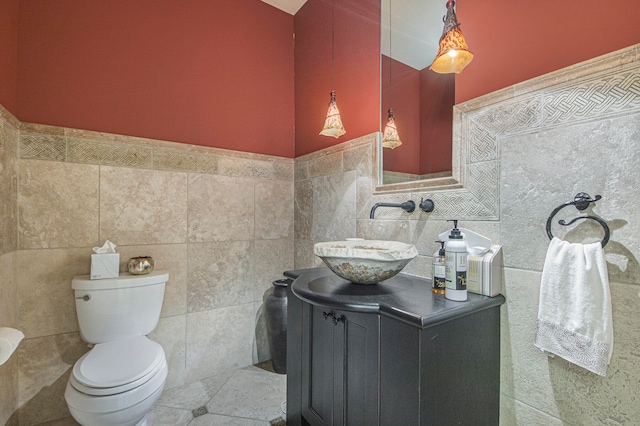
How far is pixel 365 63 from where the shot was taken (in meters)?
1.73

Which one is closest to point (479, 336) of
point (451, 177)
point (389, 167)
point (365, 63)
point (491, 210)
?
point (491, 210)

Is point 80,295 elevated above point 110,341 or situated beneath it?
elevated above

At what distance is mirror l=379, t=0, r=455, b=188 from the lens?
4.23 ft

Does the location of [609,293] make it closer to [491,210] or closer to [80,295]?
[491,210]

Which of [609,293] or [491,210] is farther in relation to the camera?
[491,210]

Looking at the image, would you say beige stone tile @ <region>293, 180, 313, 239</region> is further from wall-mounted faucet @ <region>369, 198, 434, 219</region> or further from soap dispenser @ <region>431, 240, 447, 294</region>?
soap dispenser @ <region>431, 240, 447, 294</region>

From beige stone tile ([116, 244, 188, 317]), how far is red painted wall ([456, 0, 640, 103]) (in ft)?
6.16

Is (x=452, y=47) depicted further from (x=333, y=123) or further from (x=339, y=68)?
(x=339, y=68)

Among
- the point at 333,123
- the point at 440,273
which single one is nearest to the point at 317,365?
the point at 440,273

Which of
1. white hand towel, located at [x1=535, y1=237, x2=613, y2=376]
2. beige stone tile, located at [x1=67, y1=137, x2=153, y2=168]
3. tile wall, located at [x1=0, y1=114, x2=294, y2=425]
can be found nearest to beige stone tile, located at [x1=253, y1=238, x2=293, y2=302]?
tile wall, located at [x1=0, y1=114, x2=294, y2=425]

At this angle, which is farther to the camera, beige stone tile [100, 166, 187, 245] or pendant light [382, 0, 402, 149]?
beige stone tile [100, 166, 187, 245]

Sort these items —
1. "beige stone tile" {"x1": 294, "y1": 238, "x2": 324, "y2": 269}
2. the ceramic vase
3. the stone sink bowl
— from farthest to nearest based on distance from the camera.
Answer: "beige stone tile" {"x1": 294, "y1": 238, "x2": 324, "y2": 269}
the ceramic vase
the stone sink bowl

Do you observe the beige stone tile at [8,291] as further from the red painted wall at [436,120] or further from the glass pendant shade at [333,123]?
the red painted wall at [436,120]

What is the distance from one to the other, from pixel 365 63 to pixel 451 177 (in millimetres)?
964
